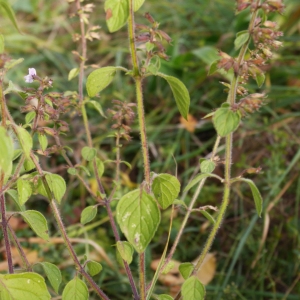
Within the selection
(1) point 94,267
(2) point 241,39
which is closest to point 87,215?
(1) point 94,267

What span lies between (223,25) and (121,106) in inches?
75.4

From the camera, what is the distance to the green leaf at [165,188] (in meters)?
1.13

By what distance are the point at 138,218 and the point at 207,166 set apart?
0.83 ft

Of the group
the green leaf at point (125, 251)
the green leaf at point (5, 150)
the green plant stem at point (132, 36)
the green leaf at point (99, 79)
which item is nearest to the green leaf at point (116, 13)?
the green plant stem at point (132, 36)

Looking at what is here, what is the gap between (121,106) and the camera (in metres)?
1.36

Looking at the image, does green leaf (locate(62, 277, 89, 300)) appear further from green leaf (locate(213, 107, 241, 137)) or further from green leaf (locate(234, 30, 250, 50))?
green leaf (locate(234, 30, 250, 50))

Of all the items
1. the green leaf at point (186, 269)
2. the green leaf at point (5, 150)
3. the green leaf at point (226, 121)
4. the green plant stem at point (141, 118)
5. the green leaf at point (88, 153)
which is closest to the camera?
the green leaf at point (5, 150)

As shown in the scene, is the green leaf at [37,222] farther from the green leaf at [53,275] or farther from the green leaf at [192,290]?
the green leaf at [192,290]

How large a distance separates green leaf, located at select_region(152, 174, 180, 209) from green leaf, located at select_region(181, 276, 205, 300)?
7.2 inches

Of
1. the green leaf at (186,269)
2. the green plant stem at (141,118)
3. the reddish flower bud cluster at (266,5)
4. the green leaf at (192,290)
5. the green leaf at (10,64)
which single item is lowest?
the green leaf at (186,269)

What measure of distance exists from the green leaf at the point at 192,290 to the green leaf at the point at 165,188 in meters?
0.18

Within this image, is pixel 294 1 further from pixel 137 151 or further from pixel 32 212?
pixel 32 212

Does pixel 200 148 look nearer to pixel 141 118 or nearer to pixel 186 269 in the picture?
pixel 186 269

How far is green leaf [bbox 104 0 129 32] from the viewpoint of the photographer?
945 millimetres
